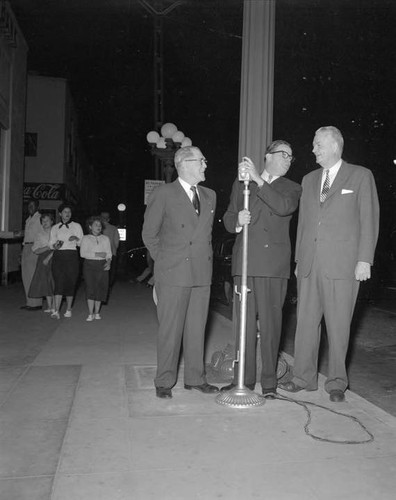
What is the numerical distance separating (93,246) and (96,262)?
0.95 ft

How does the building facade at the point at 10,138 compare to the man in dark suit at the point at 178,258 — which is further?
the building facade at the point at 10,138

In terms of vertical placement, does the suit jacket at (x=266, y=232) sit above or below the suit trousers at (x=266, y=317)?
above

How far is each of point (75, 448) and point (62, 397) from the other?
1.28 m

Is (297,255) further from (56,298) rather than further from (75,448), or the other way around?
(56,298)

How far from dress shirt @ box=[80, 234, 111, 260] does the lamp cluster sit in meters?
5.34

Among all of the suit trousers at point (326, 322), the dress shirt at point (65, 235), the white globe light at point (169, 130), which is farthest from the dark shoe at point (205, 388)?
the white globe light at point (169, 130)

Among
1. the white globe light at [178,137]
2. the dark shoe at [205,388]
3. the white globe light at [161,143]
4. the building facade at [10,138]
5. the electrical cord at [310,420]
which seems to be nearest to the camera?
the electrical cord at [310,420]

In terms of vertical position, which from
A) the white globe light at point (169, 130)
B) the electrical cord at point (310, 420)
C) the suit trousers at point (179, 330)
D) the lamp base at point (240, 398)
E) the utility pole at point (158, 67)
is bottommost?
the electrical cord at point (310, 420)

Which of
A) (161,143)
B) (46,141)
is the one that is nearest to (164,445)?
(161,143)

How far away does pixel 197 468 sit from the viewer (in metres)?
2.96

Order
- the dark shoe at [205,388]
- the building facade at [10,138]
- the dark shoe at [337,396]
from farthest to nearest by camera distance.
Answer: the building facade at [10,138] < the dark shoe at [205,388] < the dark shoe at [337,396]

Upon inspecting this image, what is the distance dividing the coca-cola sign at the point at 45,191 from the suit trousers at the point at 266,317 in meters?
22.5

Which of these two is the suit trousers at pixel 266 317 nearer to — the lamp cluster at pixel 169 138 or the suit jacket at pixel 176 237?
the suit jacket at pixel 176 237

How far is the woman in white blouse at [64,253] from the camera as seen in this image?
30.4 feet
